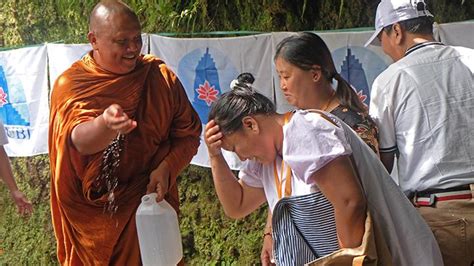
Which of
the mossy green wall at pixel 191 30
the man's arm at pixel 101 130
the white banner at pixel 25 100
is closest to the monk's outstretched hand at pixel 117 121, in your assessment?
the man's arm at pixel 101 130

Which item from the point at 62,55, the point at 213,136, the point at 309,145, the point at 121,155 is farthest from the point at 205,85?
the point at 309,145

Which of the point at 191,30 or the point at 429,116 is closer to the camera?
the point at 429,116

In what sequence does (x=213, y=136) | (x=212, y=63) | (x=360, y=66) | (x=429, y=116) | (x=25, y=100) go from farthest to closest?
(x=25, y=100) → (x=212, y=63) → (x=360, y=66) → (x=429, y=116) → (x=213, y=136)

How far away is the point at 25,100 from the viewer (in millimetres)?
6086

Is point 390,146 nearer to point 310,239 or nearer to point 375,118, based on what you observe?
point 375,118

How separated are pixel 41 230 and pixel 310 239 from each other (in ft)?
15.6

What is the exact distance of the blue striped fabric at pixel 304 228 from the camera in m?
2.17

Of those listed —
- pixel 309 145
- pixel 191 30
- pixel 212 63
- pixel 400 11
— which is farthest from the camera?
pixel 191 30

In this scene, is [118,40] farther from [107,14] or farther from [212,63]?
[212,63]

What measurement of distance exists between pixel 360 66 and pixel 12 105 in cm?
314

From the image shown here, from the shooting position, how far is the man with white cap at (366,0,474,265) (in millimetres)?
2631

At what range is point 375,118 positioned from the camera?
2770 mm

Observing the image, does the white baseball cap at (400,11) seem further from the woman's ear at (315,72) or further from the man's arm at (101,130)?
the man's arm at (101,130)

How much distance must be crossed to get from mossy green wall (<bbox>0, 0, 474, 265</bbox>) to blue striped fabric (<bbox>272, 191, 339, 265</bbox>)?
2751mm
